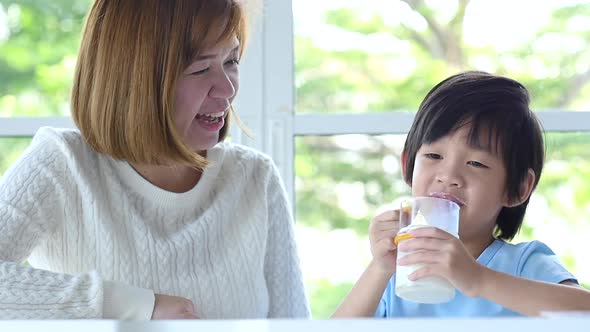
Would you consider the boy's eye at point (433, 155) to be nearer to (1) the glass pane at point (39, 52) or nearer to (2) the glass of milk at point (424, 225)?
(2) the glass of milk at point (424, 225)

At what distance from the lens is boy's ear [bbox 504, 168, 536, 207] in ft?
5.04

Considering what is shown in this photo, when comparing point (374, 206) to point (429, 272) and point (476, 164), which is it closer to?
point (476, 164)

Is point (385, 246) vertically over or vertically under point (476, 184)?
under

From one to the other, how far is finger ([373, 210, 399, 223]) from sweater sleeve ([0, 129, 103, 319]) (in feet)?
1.51

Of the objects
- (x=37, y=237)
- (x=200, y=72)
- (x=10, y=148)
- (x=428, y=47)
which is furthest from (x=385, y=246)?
(x=10, y=148)

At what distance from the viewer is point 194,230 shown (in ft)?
5.52

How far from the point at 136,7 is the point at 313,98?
0.68 meters

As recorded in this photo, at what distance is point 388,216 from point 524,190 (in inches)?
11.1

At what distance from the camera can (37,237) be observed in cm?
155

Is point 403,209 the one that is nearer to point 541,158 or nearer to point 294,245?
point 541,158

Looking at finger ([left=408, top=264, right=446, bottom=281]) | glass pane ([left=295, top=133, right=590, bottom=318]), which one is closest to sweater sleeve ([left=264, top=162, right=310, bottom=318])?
glass pane ([left=295, top=133, right=590, bottom=318])

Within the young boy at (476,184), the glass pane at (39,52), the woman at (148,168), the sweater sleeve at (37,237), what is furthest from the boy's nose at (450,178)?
the glass pane at (39,52)

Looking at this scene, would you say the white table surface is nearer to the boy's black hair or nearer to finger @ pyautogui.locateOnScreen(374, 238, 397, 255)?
finger @ pyautogui.locateOnScreen(374, 238, 397, 255)

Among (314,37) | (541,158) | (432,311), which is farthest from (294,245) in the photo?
(314,37)
